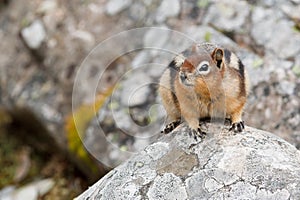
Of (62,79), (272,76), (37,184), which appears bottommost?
(272,76)

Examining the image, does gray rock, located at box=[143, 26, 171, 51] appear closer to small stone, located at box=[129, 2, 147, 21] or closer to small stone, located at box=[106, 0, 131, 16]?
small stone, located at box=[129, 2, 147, 21]

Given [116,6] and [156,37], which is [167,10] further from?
[116,6]

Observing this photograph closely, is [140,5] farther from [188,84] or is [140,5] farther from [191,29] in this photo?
[188,84]

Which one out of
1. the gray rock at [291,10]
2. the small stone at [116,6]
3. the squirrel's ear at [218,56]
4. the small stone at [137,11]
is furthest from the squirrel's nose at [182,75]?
the small stone at [116,6]

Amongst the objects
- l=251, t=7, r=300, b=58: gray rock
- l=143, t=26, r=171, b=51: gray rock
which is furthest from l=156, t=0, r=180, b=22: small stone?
l=251, t=7, r=300, b=58: gray rock

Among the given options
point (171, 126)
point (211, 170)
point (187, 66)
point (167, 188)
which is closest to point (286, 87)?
point (171, 126)

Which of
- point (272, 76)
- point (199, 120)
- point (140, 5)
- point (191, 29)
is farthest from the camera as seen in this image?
point (140, 5)

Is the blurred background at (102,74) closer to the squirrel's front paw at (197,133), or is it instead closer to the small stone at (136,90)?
the small stone at (136,90)

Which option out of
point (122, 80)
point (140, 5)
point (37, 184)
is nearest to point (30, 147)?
point (37, 184)
